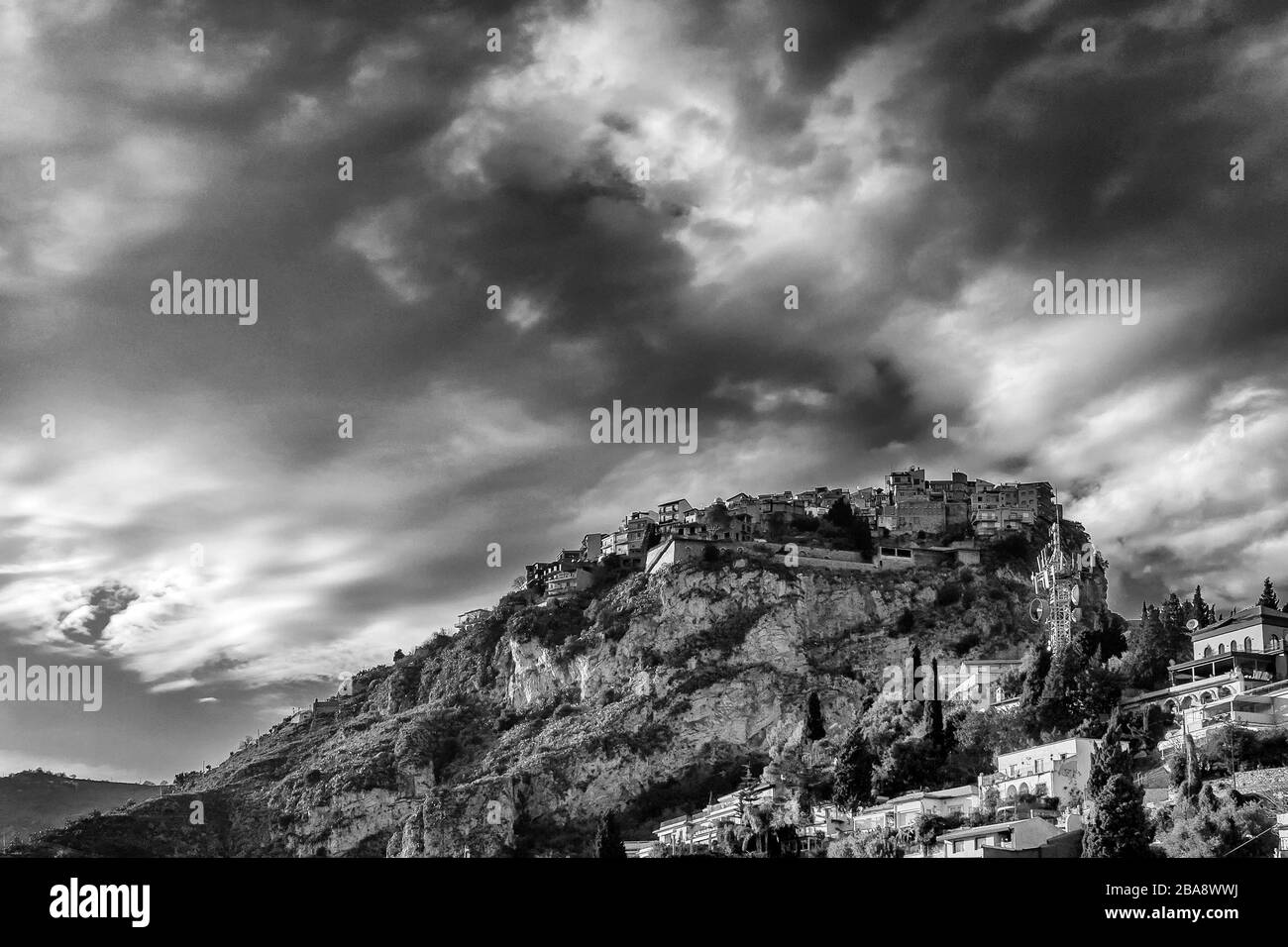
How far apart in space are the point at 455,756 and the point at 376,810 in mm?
6904

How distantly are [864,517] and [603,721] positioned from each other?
28211 mm

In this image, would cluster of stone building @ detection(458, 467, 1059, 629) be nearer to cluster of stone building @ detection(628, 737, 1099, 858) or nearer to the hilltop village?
the hilltop village

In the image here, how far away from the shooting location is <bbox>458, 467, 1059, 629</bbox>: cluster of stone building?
105812mm

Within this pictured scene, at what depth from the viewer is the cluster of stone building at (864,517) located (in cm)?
10581

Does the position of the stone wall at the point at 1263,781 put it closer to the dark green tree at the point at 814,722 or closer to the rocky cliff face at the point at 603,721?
the dark green tree at the point at 814,722

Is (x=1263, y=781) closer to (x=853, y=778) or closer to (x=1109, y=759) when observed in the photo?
(x=1109, y=759)

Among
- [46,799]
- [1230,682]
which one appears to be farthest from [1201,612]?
[46,799]

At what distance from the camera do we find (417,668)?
121 m

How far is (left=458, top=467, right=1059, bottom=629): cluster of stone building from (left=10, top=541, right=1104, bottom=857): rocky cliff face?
367 cm

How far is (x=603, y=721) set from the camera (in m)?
94.6

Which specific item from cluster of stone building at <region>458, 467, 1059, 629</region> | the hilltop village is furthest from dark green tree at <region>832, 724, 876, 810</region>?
cluster of stone building at <region>458, 467, 1059, 629</region>

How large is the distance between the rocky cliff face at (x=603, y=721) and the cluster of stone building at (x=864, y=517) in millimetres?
3672
